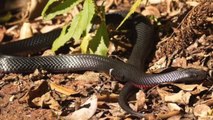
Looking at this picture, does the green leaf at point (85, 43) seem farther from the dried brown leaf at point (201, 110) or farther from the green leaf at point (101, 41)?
the dried brown leaf at point (201, 110)

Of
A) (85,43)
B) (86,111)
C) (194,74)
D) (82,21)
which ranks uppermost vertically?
(82,21)

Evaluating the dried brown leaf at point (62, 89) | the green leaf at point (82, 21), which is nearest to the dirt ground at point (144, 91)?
the dried brown leaf at point (62, 89)

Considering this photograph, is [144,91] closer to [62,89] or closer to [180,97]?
[180,97]

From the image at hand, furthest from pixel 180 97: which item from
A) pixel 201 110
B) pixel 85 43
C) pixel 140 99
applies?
pixel 85 43

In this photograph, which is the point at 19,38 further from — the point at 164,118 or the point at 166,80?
the point at 164,118

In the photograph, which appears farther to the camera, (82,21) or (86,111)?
(82,21)

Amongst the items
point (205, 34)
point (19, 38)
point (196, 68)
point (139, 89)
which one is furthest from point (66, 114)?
point (19, 38)

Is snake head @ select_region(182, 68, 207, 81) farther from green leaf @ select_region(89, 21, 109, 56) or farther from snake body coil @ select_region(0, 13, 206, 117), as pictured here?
green leaf @ select_region(89, 21, 109, 56)

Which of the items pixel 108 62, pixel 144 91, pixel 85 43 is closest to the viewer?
pixel 144 91
